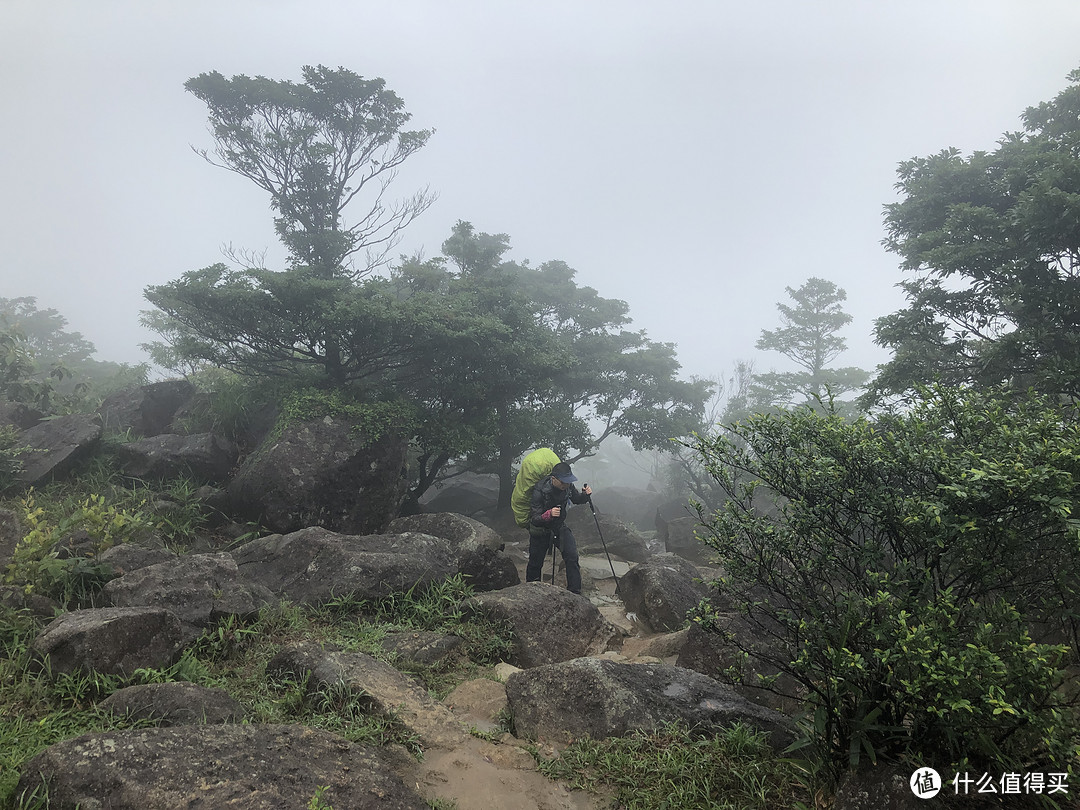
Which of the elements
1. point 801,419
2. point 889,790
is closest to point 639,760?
point 889,790

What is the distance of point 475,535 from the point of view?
30.3 ft

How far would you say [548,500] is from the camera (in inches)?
359

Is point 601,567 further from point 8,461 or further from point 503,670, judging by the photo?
point 8,461

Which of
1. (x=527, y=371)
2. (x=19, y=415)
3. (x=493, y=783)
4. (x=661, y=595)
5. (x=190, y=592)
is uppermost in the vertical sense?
(x=527, y=371)

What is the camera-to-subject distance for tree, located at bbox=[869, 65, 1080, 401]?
8.62m

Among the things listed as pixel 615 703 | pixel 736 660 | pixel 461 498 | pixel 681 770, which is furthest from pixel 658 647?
pixel 461 498

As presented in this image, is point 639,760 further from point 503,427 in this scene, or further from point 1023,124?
point 1023,124

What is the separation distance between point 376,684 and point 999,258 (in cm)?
1240

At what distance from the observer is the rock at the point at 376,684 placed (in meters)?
4.38

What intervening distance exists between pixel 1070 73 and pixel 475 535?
16.1m

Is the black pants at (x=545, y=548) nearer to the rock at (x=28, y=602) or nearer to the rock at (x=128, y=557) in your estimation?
the rock at (x=128, y=557)

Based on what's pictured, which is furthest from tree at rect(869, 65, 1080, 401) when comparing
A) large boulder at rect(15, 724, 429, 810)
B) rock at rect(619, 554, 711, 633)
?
large boulder at rect(15, 724, 429, 810)

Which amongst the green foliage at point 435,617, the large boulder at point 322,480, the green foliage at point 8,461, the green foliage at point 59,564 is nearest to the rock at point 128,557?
the green foliage at point 59,564

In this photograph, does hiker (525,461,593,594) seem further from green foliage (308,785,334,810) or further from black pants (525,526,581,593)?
green foliage (308,785,334,810)
